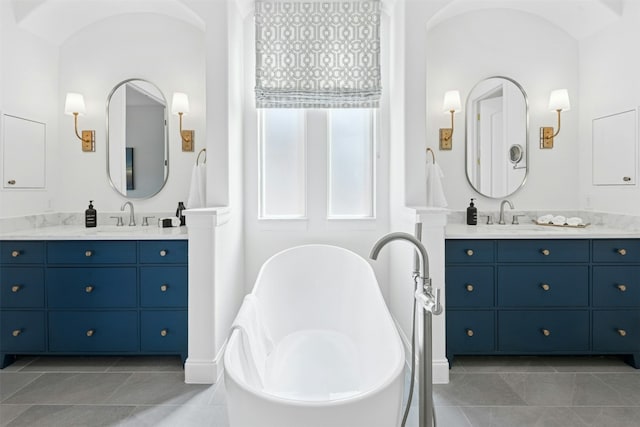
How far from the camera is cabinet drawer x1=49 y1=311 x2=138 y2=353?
263 centimetres

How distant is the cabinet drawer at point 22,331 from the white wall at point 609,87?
423 cm

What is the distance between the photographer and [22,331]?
263cm

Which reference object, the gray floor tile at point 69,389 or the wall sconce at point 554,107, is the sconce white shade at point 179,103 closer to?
the gray floor tile at point 69,389

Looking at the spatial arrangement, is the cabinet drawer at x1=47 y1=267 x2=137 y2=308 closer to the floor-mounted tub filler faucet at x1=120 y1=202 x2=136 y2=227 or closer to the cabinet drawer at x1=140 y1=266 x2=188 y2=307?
the cabinet drawer at x1=140 y1=266 x2=188 y2=307

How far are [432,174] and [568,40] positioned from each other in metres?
1.74

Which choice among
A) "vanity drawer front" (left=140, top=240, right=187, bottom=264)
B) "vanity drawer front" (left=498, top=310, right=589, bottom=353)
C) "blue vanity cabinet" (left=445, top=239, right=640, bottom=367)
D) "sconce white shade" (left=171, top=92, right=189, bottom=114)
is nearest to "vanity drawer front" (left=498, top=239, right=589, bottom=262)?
"blue vanity cabinet" (left=445, top=239, right=640, bottom=367)

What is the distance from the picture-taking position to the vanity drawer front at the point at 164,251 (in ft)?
8.52

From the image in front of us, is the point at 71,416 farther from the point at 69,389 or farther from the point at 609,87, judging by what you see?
the point at 609,87

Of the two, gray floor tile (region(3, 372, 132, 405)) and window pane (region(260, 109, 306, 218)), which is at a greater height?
window pane (region(260, 109, 306, 218))

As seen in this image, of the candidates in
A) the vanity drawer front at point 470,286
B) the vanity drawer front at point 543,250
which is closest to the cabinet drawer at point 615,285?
the vanity drawer front at point 543,250

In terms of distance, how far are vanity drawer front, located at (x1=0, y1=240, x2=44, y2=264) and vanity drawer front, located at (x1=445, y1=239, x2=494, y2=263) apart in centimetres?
275

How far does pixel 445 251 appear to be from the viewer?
2600 mm

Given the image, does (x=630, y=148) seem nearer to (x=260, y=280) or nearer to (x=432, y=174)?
(x=432, y=174)

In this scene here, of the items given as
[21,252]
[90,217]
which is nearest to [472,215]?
[90,217]
